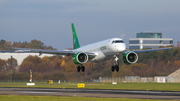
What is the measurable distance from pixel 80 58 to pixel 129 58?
9.86m

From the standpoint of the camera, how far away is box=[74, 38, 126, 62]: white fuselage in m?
57.9

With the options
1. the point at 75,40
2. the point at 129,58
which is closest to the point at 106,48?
the point at 129,58

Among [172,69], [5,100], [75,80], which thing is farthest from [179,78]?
[5,100]

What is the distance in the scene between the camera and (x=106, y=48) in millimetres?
60469

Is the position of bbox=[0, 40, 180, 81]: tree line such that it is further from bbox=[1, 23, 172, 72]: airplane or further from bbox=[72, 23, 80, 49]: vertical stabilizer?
bbox=[1, 23, 172, 72]: airplane

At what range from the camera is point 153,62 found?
5709 inches

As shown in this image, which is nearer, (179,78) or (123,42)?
(123,42)

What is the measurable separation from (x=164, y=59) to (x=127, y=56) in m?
96.0

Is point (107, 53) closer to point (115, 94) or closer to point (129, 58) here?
point (129, 58)

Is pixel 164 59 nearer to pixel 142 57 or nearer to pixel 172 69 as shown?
pixel 142 57

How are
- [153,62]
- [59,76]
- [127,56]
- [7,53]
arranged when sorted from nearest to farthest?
[127,56] < [59,76] < [153,62] < [7,53]

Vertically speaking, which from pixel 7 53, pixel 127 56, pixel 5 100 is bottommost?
pixel 5 100

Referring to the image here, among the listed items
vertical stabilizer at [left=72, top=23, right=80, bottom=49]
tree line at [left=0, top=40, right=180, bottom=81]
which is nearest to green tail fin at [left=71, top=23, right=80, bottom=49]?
vertical stabilizer at [left=72, top=23, right=80, bottom=49]

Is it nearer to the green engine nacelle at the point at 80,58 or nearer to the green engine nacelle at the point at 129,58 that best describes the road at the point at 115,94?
the green engine nacelle at the point at 129,58
